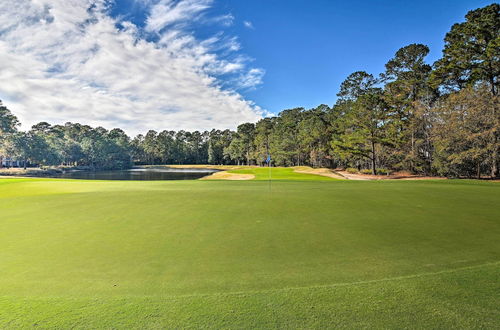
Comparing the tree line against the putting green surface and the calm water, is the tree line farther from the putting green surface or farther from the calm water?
the putting green surface

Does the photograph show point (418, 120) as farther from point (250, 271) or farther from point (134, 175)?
point (134, 175)

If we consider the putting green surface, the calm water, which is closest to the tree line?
the calm water

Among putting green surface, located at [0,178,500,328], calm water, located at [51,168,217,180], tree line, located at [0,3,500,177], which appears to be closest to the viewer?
putting green surface, located at [0,178,500,328]

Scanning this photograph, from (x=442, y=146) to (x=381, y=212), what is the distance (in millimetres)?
22940

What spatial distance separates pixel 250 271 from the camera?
3.79 meters

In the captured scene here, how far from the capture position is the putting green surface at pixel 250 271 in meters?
2.67

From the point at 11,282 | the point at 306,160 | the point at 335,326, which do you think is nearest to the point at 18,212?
the point at 11,282

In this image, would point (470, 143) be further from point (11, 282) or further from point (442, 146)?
point (11, 282)

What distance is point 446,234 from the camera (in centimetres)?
569

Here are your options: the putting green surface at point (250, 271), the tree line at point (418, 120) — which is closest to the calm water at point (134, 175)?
the tree line at point (418, 120)

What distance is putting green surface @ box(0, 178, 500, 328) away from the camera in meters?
2.67

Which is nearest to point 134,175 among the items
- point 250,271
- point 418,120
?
point 418,120

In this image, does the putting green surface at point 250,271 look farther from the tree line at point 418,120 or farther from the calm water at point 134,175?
the calm water at point 134,175

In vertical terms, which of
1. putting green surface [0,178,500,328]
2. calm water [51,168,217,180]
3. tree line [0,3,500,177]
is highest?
tree line [0,3,500,177]
